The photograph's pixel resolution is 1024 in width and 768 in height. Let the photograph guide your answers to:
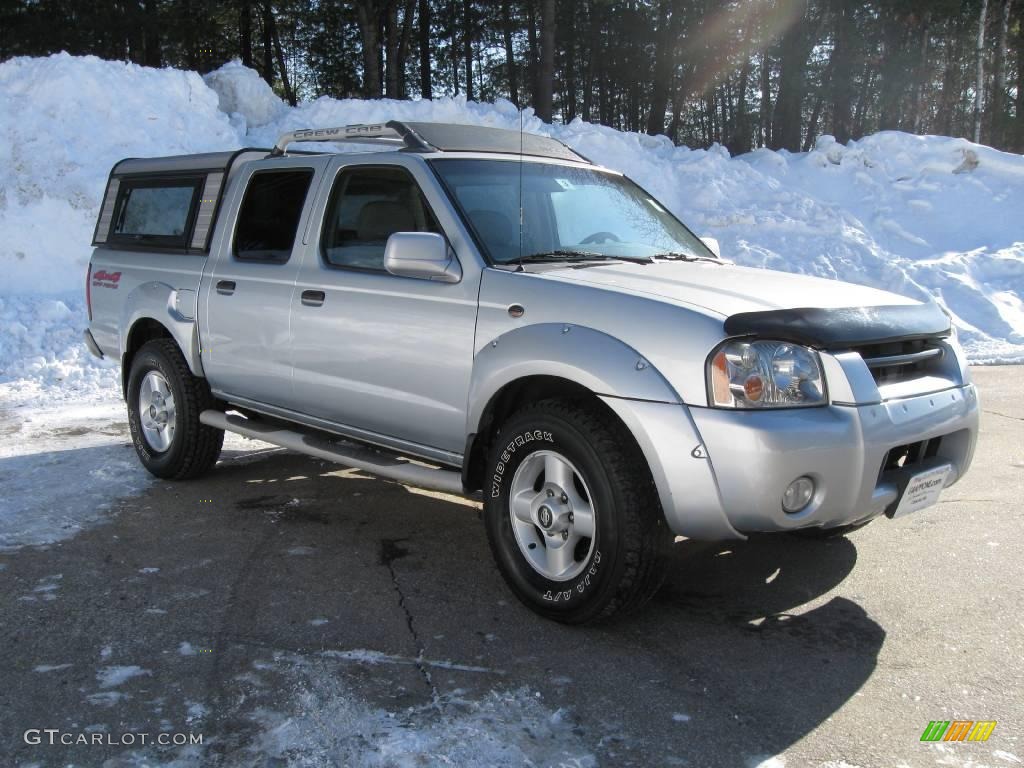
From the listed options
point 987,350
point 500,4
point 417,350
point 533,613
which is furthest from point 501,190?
point 500,4

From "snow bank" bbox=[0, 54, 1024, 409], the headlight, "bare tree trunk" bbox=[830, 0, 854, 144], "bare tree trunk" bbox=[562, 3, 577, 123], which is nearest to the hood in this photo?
the headlight

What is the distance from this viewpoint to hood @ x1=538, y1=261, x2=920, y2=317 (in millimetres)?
3617

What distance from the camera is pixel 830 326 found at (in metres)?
3.48

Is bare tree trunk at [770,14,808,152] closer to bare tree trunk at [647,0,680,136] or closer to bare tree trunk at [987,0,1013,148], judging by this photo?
bare tree trunk at [647,0,680,136]

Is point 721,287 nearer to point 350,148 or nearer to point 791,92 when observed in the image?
point 350,148

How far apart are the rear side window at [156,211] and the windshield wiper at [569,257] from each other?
268 centimetres

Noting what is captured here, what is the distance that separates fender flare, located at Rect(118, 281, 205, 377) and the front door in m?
1.05

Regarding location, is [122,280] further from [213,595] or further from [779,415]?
[779,415]

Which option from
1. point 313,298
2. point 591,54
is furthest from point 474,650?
point 591,54

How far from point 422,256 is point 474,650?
1622 mm

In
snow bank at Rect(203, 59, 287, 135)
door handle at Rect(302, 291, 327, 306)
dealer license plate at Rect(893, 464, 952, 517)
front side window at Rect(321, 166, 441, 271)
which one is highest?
snow bank at Rect(203, 59, 287, 135)

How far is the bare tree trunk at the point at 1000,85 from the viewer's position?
2752cm

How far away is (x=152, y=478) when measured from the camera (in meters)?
6.18

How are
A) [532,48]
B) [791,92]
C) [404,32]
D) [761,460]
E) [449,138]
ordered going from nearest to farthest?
[761,460]
[449,138]
[791,92]
[404,32]
[532,48]
